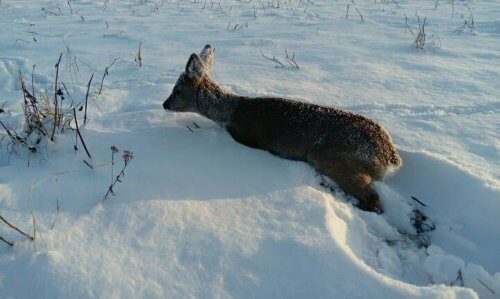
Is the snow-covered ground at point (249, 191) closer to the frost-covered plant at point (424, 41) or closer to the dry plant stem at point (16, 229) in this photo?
the dry plant stem at point (16, 229)

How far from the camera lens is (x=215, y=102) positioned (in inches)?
186

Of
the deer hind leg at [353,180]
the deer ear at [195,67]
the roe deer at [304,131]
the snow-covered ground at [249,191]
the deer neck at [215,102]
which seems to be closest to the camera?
the snow-covered ground at [249,191]

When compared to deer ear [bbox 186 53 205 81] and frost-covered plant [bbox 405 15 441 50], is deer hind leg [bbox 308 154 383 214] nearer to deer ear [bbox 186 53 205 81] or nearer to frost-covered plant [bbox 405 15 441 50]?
deer ear [bbox 186 53 205 81]

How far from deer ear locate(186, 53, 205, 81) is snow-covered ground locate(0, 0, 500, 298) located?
0.46 m

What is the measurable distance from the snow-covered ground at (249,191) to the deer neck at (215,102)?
0.15 m

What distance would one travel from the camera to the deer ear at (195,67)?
478 centimetres

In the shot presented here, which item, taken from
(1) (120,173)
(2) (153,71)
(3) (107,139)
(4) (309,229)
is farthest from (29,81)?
(4) (309,229)

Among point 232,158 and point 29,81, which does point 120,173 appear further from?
point 29,81

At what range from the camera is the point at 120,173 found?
334cm

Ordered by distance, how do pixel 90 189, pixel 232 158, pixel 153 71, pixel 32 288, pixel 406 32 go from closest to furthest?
pixel 32 288 < pixel 90 189 < pixel 232 158 < pixel 153 71 < pixel 406 32

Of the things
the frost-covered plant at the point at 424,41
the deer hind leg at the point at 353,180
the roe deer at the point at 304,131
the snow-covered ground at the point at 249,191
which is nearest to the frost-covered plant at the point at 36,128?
the snow-covered ground at the point at 249,191

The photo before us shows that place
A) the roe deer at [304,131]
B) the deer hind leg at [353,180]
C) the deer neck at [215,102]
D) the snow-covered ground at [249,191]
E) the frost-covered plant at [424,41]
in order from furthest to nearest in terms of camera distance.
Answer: the frost-covered plant at [424,41], the deer neck at [215,102], the roe deer at [304,131], the deer hind leg at [353,180], the snow-covered ground at [249,191]

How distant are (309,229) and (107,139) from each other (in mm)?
2159

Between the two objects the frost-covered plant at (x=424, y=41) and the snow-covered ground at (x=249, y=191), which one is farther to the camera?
the frost-covered plant at (x=424, y=41)
